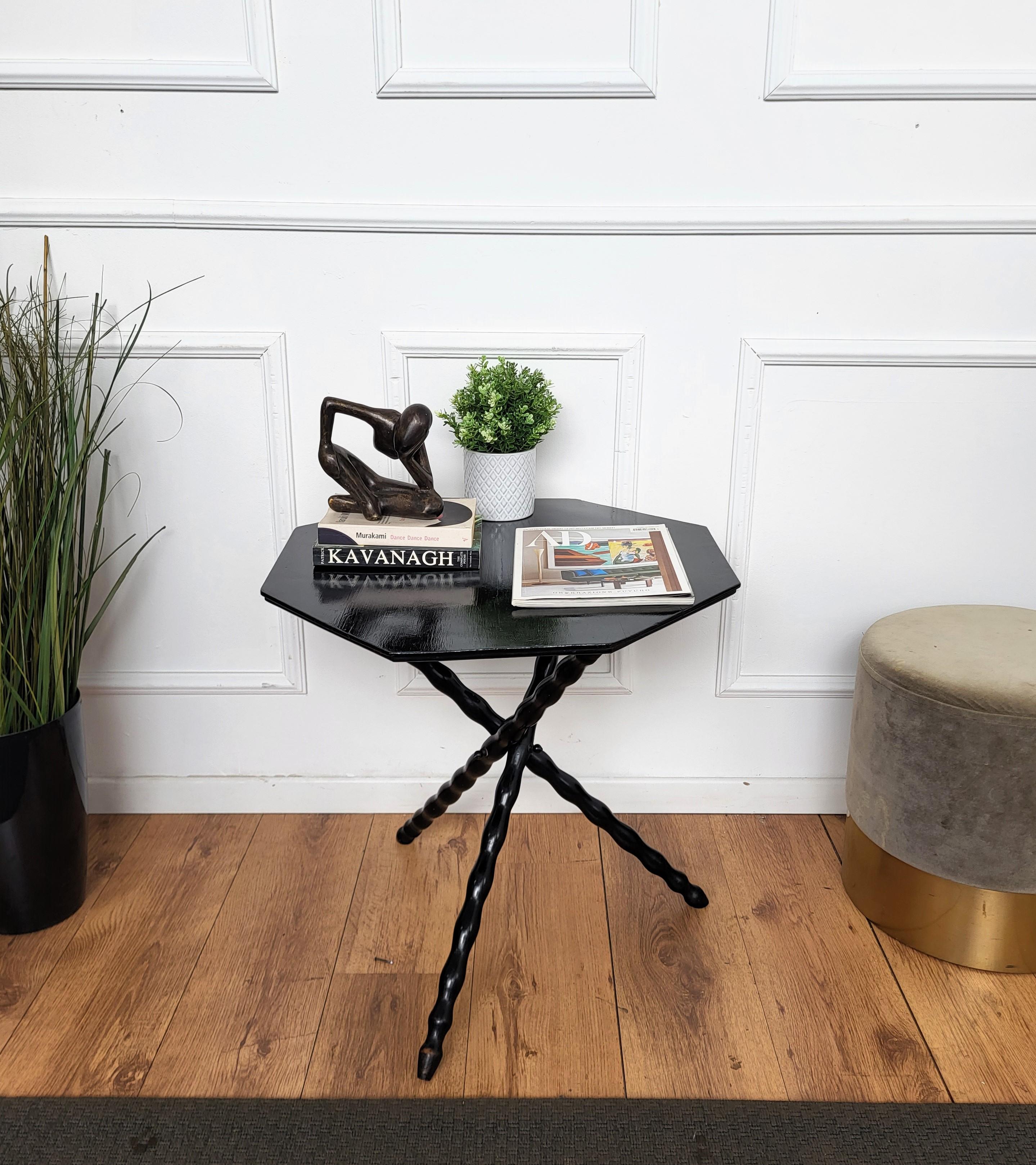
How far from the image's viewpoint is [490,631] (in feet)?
4.26

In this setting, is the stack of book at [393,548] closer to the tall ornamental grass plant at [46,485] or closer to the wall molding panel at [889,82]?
the tall ornamental grass plant at [46,485]

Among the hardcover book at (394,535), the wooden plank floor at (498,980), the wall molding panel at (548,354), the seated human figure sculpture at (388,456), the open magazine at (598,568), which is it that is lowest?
the wooden plank floor at (498,980)

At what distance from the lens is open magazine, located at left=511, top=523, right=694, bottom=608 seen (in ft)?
4.52

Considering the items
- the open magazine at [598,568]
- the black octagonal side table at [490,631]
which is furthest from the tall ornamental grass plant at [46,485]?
the open magazine at [598,568]

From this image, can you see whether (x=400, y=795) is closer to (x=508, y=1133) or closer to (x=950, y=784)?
(x=508, y=1133)

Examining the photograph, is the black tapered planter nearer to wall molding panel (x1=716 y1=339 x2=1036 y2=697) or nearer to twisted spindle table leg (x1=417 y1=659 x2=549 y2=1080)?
twisted spindle table leg (x1=417 y1=659 x2=549 y2=1080)

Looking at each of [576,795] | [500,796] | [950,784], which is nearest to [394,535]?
[500,796]

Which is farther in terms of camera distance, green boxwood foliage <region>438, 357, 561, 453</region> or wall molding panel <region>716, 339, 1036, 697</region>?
wall molding panel <region>716, 339, 1036, 697</region>

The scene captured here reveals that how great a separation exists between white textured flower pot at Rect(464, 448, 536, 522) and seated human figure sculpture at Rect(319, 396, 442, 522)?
14cm

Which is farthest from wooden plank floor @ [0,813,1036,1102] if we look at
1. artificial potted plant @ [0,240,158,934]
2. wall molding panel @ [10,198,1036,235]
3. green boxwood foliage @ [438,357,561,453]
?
wall molding panel @ [10,198,1036,235]

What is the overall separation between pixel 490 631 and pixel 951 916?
0.97 m

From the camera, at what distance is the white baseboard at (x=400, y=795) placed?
2061 millimetres

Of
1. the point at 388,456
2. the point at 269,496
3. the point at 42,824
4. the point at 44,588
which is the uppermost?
the point at 388,456

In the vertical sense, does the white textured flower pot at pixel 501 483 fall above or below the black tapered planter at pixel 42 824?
above
